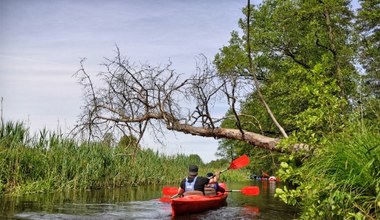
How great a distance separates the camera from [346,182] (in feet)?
16.0

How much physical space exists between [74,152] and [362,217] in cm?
1189

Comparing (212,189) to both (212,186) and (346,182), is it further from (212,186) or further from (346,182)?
(346,182)

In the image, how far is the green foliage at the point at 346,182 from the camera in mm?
4832

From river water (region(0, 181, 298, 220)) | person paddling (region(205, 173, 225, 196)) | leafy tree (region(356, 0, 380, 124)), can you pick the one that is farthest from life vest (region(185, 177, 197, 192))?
leafy tree (region(356, 0, 380, 124))

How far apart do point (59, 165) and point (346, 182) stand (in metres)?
→ 11.2

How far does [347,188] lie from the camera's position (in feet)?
16.6

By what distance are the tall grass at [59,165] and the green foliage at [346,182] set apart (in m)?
7.24

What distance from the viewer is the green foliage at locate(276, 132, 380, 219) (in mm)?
4832

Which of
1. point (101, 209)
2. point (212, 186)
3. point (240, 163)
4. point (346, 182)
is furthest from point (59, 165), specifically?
point (346, 182)

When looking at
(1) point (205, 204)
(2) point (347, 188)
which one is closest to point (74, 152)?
(1) point (205, 204)

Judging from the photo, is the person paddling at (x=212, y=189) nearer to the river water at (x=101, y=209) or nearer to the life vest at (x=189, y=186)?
the river water at (x=101, y=209)

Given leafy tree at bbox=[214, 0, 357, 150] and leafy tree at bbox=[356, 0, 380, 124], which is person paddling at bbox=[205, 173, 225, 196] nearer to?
leafy tree at bbox=[214, 0, 357, 150]

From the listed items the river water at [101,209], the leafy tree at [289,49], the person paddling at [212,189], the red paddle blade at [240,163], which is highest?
the leafy tree at [289,49]

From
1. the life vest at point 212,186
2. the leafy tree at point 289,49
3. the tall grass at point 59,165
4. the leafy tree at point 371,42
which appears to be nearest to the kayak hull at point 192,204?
the life vest at point 212,186
